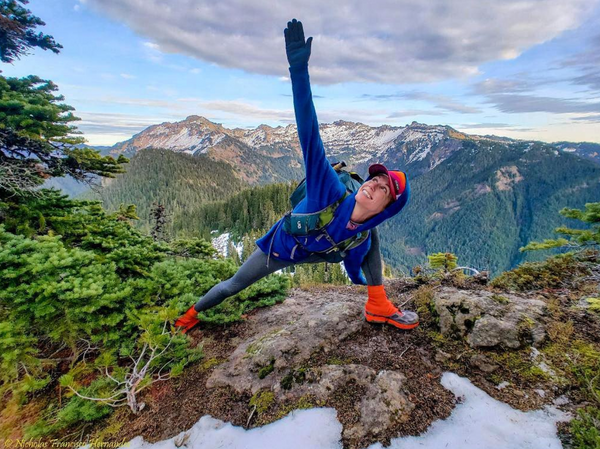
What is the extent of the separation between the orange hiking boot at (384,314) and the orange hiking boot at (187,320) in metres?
2.71

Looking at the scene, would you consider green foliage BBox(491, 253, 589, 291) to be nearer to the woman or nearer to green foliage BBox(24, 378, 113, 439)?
the woman

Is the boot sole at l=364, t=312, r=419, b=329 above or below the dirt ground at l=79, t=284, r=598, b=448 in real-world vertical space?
above

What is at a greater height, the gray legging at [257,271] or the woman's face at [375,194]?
the woman's face at [375,194]

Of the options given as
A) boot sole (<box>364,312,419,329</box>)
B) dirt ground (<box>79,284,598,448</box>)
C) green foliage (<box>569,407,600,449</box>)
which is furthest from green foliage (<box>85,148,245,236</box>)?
green foliage (<box>569,407,600,449</box>)

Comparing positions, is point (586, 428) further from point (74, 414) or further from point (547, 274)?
point (74, 414)

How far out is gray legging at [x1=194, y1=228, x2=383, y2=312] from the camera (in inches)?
154

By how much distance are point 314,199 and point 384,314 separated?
204cm

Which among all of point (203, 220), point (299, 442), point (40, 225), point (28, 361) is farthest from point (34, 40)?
point (203, 220)

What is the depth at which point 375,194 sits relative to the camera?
308cm

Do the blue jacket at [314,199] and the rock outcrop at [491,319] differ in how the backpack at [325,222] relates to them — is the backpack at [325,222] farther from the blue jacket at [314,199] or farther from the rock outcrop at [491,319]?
the rock outcrop at [491,319]

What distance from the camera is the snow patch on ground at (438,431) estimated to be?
2.30 meters

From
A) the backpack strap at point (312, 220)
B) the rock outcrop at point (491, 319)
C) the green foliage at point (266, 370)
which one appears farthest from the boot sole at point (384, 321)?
the backpack strap at point (312, 220)

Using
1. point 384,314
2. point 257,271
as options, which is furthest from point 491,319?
point 257,271

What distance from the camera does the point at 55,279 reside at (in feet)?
11.2
